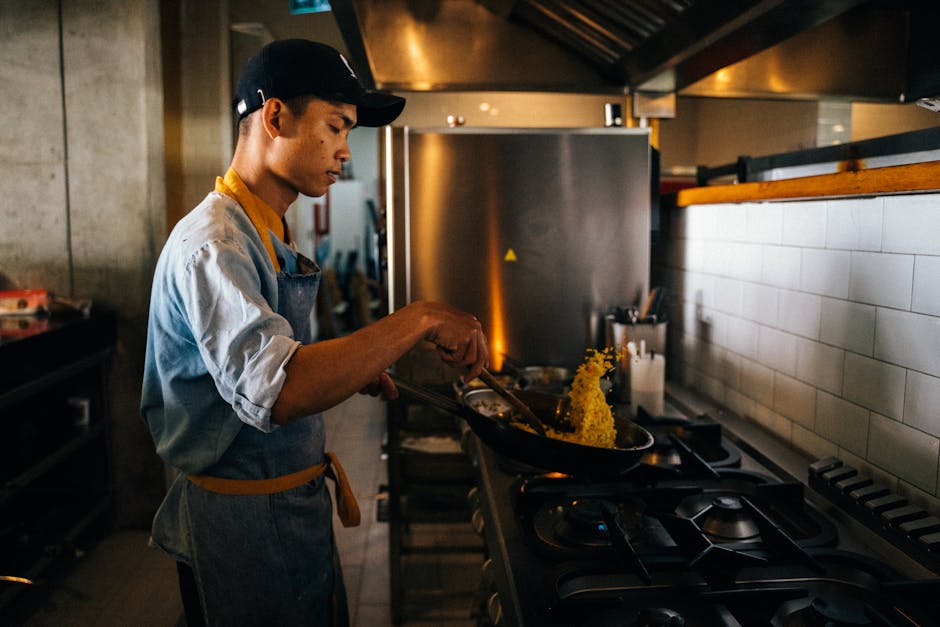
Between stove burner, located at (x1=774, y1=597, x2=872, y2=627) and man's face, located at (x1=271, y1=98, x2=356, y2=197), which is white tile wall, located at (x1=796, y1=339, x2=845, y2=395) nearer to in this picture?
stove burner, located at (x1=774, y1=597, x2=872, y2=627)

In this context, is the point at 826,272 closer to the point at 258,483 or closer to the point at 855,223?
the point at 855,223

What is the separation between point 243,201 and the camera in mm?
1371

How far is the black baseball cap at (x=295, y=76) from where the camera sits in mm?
1310

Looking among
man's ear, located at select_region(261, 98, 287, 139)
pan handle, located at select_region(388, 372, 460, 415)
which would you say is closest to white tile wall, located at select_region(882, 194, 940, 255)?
pan handle, located at select_region(388, 372, 460, 415)

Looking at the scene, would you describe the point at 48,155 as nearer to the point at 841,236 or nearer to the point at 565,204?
the point at 565,204

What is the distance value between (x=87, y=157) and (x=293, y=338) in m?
2.80

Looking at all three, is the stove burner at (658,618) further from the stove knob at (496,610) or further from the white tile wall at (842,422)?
the white tile wall at (842,422)

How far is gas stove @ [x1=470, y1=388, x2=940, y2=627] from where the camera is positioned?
1.01 m

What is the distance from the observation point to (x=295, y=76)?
4.29ft

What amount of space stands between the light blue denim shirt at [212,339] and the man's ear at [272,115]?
0.15 m

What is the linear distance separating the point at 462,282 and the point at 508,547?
158 cm

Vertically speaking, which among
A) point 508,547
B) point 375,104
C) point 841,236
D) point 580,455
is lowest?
point 508,547

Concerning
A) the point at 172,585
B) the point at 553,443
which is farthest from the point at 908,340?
the point at 172,585

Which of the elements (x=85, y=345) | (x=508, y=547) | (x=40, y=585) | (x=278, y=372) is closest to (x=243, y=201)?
(x=278, y=372)
